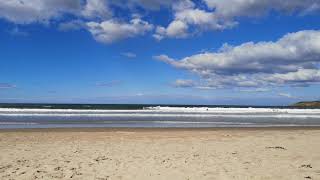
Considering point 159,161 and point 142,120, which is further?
point 142,120

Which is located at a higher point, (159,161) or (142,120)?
(142,120)

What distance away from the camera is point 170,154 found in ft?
36.2

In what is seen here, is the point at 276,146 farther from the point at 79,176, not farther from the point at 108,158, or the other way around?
the point at 79,176

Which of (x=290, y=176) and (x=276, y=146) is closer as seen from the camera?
(x=290, y=176)

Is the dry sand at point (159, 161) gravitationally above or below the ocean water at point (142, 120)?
below

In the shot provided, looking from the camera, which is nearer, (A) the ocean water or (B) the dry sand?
(B) the dry sand

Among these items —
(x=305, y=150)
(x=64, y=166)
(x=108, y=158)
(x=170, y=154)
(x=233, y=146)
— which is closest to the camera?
(x=64, y=166)

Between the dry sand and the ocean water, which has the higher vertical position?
the ocean water

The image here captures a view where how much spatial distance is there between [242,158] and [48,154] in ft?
17.7

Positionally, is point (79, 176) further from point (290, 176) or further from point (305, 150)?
point (305, 150)

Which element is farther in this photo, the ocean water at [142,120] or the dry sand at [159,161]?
the ocean water at [142,120]

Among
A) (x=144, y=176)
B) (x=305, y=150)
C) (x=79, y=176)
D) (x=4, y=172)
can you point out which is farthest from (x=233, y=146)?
(x=4, y=172)

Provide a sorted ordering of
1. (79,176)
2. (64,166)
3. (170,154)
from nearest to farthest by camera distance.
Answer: (79,176), (64,166), (170,154)

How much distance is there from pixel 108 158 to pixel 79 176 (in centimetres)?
219
